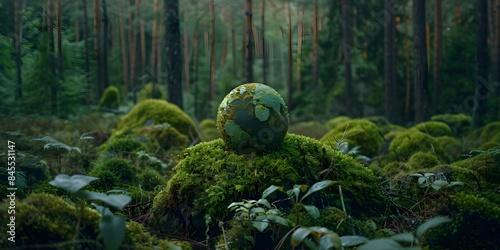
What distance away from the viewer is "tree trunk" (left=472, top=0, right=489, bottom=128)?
1457 centimetres

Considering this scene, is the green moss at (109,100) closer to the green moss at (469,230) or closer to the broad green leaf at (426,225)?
the green moss at (469,230)

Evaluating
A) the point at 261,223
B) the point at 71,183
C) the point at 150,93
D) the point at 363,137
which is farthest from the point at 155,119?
the point at 150,93

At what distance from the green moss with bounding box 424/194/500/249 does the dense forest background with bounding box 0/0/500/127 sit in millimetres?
4254

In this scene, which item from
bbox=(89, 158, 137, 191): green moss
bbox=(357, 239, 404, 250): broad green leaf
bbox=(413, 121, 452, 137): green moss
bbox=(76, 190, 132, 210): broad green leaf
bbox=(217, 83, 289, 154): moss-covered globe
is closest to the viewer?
bbox=(357, 239, 404, 250): broad green leaf

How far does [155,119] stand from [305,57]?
20032 mm

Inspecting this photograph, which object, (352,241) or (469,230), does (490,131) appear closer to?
(469,230)

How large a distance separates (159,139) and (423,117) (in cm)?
885

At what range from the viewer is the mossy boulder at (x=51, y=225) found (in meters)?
2.69

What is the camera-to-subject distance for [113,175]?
18.2 feet

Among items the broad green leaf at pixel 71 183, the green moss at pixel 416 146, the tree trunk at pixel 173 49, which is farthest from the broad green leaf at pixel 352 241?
the tree trunk at pixel 173 49

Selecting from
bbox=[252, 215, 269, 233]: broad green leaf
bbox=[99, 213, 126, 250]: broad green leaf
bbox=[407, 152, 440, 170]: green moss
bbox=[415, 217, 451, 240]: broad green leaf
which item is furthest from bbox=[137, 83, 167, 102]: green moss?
bbox=[415, 217, 451, 240]: broad green leaf

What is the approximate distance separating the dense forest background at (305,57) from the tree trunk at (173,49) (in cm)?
3

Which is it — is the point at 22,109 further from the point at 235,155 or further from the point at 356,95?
the point at 356,95

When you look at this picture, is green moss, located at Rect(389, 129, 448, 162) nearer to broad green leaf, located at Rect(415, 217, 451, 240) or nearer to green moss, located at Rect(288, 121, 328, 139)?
broad green leaf, located at Rect(415, 217, 451, 240)
